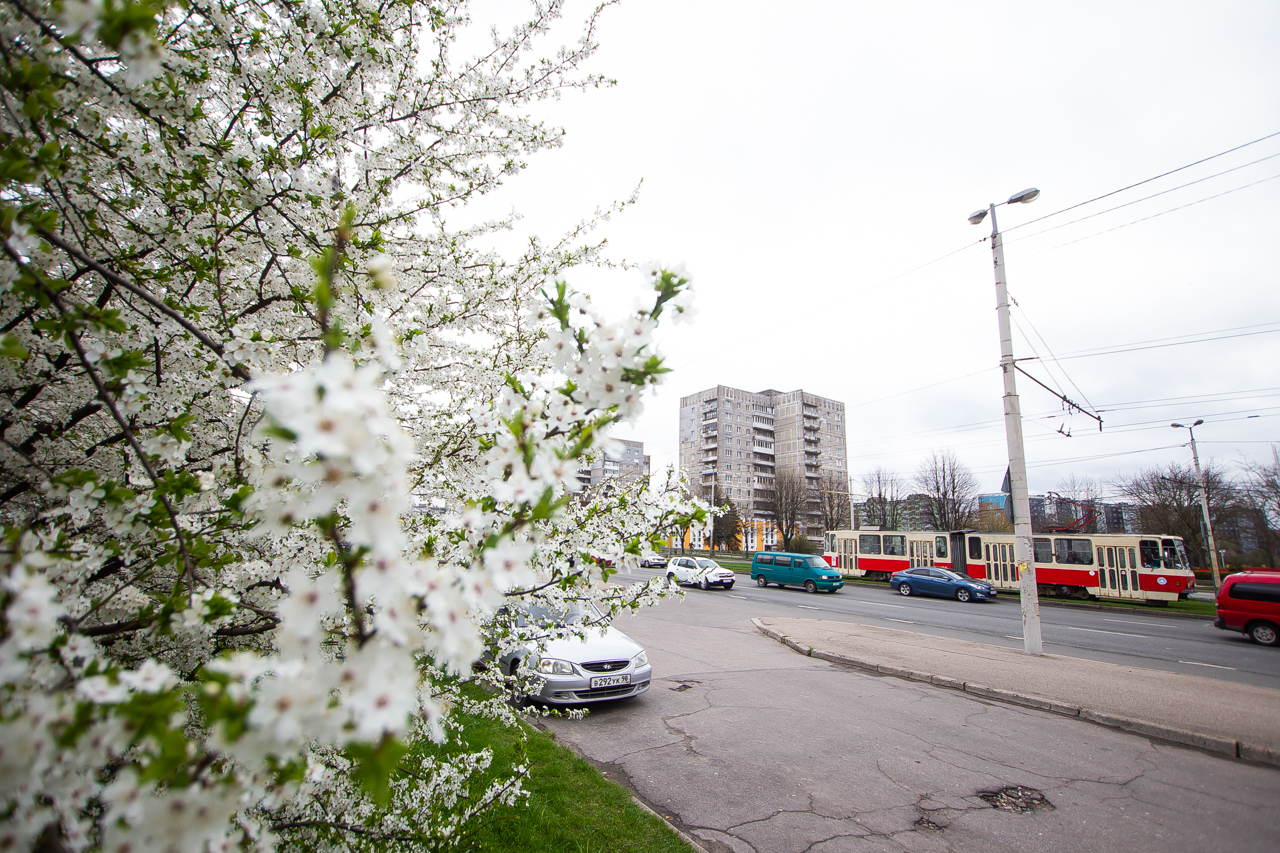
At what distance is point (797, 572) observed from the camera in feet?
78.7

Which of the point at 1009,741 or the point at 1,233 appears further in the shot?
the point at 1009,741

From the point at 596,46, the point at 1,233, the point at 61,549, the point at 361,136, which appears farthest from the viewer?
the point at 596,46

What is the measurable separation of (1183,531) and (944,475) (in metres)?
15.6

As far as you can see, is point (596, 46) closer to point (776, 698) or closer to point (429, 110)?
point (429, 110)

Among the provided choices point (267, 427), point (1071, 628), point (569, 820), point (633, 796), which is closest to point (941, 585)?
point (1071, 628)

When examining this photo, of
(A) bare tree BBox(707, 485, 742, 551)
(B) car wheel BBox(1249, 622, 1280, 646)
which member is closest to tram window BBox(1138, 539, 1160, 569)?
(B) car wheel BBox(1249, 622, 1280, 646)

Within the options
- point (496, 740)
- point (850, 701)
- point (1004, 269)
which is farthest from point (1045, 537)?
point (496, 740)

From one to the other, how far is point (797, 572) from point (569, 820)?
72.2 ft

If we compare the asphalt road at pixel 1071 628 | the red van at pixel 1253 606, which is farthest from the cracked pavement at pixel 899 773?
the red van at pixel 1253 606

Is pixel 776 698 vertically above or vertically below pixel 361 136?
below

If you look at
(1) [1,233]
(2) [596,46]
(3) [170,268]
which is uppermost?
(2) [596,46]

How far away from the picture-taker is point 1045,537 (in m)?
22.4

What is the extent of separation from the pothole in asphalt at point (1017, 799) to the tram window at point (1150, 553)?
22121mm

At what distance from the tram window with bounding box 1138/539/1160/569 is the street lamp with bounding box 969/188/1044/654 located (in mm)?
15012
